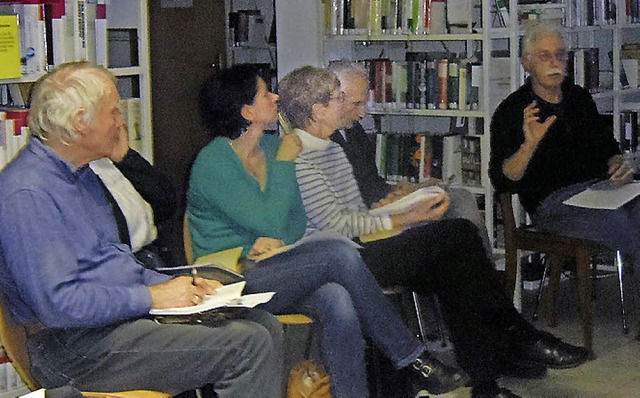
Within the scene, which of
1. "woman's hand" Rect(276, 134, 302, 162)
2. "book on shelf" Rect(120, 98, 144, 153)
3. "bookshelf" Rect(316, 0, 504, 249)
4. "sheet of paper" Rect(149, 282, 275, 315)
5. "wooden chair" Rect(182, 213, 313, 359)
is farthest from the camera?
"bookshelf" Rect(316, 0, 504, 249)

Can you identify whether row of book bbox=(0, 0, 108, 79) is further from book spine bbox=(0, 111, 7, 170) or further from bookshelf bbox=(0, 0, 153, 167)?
book spine bbox=(0, 111, 7, 170)

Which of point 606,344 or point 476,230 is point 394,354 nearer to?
point 476,230

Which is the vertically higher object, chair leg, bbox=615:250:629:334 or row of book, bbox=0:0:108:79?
row of book, bbox=0:0:108:79

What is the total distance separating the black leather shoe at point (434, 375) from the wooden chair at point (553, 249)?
906 millimetres

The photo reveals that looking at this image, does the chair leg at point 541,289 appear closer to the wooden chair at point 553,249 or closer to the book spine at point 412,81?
the wooden chair at point 553,249

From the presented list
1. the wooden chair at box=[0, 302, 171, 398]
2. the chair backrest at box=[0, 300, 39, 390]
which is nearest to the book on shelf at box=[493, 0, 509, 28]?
the wooden chair at box=[0, 302, 171, 398]

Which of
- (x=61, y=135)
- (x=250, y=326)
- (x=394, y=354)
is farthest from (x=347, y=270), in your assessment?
(x=61, y=135)

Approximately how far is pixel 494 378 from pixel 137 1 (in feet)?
5.76

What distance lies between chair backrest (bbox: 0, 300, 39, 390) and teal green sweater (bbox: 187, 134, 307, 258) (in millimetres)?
732

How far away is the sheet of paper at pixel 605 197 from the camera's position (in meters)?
4.22

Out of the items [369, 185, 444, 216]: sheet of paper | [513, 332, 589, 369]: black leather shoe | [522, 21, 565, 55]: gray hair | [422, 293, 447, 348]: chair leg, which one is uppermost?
[522, 21, 565, 55]: gray hair

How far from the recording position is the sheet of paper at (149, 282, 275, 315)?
2.35 metres

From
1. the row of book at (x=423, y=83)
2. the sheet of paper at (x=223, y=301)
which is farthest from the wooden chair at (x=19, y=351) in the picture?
the row of book at (x=423, y=83)

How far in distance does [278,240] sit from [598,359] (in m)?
1.55
